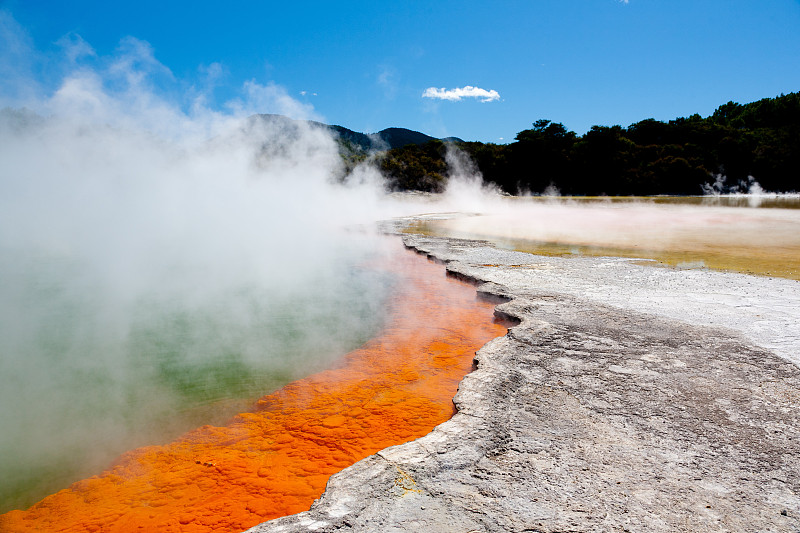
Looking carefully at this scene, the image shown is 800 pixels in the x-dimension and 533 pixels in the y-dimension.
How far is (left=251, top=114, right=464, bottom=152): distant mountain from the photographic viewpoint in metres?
20.6

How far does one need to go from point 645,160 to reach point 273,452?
134ft

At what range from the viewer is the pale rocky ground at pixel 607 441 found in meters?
1.63

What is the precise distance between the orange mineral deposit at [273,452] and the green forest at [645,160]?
2699 centimetres

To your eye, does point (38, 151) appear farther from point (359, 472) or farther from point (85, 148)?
point (359, 472)

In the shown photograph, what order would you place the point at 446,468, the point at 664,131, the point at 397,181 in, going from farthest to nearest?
the point at 664,131 < the point at 397,181 < the point at 446,468

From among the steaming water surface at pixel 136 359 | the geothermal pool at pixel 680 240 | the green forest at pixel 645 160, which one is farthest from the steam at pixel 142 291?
A: the green forest at pixel 645 160

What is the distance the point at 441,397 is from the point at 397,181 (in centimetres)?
2533

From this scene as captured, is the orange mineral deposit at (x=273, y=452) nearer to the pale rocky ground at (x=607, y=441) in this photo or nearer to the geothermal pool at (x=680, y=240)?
the pale rocky ground at (x=607, y=441)

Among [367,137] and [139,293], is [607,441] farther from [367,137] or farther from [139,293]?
[367,137]

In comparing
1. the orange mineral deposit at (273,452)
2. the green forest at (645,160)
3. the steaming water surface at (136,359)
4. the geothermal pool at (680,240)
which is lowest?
the orange mineral deposit at (273,452)

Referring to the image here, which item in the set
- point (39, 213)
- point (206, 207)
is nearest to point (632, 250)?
point (206, 207)

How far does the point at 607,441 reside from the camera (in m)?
2.09

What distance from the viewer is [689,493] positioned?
1.74 m

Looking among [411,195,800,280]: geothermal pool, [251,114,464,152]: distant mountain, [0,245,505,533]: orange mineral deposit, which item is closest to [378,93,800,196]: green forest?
[251,114,464,152]: distant mountain
